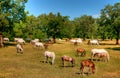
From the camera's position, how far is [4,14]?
71.3 meters

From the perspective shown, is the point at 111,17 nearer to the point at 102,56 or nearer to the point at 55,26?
the point at 55,26

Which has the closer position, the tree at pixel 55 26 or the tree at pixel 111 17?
the tree at pixel 111 17

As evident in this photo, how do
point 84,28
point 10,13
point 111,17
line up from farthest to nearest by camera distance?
1. point 84,28
2. point 111,17
3. point 10,13

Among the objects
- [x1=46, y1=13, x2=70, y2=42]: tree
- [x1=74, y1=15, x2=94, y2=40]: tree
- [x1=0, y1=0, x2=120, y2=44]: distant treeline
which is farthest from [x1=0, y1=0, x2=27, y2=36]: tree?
[x1=74, y1=15, x2=94, y2=40]: tree

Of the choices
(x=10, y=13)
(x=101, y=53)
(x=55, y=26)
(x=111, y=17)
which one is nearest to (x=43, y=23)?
(x=55, y=26)

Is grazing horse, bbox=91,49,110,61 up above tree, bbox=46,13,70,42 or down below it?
below

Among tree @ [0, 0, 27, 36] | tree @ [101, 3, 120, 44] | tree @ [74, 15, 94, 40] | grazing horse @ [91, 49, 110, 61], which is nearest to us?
grazing horse @ [91, 49, 110, 61]

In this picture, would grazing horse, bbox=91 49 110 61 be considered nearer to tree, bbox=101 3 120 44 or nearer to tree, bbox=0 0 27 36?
tree, bbox=0 0 27 36

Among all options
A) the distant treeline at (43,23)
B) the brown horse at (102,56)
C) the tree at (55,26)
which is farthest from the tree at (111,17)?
the brown horse at (102,56)

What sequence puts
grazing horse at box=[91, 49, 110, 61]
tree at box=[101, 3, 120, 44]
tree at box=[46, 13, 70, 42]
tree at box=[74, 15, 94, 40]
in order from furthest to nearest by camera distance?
1. tree at box=[74, 15, 94, 40]
2. tree at box=[46, 13, 70, 42]
3. tree at box=[101, 3, 120, 44]
4. grazing horse at box=[91, 49, 110, 61]

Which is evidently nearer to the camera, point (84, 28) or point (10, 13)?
point (10, 13)

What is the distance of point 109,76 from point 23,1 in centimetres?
→ 5247

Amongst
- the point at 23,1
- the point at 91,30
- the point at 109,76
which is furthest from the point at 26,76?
the point at 91,30

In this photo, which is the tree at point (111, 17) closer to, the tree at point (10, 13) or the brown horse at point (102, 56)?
the tree at point (10, 13)
